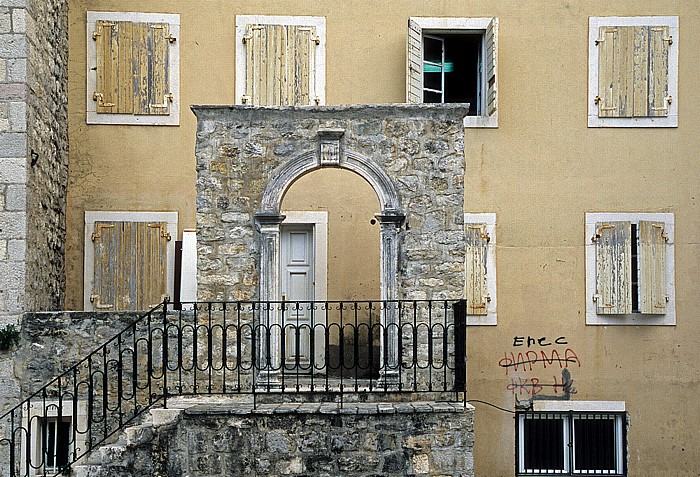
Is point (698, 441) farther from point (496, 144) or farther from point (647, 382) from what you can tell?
point (496, 144)

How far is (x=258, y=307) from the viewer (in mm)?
9352

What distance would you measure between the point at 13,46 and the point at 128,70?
1895mm

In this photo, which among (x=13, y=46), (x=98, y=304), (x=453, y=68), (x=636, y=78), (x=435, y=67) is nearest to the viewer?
(x=13, y=46)

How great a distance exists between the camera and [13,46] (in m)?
10.5

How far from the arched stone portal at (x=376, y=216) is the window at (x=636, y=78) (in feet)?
13.1

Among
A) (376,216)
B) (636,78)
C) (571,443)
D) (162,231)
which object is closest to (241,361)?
(376,216)

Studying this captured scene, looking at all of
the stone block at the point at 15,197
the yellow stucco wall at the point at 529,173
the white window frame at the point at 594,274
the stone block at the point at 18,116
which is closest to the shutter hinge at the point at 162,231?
the yellow stucco wall at the point at 529,173

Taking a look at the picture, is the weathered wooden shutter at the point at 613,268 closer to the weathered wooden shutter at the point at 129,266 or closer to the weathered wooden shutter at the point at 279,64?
the weathered wooden shutter at the point at 279,64

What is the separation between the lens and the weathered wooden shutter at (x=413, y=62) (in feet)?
40.1

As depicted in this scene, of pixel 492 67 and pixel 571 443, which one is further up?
pixel 492 67

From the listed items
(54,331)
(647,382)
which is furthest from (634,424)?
(54,331)

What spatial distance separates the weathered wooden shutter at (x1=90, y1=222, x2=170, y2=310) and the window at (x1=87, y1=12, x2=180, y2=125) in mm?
1305

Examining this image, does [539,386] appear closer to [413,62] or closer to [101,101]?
[413,62]

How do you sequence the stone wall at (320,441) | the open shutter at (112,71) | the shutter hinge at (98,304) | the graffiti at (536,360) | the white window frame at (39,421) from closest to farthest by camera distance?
the stone wall at (320,441)
the white window frame at (39,421)
the shutter hinge at (98,304)
the open shutter at (112,71)
the graffiti at (536,360)
